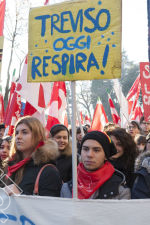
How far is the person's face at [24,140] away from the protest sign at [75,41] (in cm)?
51

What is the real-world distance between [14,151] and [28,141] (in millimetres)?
231

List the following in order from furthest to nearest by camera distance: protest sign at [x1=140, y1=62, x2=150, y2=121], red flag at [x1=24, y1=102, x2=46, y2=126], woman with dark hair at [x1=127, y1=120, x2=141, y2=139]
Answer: woman with dark hair at [x1=127, y1=120, x2=141, y2=139] < red flag at [x1=24, y1=102, x2=46, y2=126] < protest sign at [x1=140, y1=62, x2=150, y2=121]

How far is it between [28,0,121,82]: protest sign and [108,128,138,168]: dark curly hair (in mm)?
1463

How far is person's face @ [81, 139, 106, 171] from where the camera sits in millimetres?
2814

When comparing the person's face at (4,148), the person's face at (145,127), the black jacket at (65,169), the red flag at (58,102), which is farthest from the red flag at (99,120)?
the black jacket at (65,169)

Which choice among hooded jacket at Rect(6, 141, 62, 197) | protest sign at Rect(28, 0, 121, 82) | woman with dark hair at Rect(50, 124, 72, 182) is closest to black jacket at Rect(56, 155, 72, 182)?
woman with dark hair at Rect(50, 124, 72, 182)

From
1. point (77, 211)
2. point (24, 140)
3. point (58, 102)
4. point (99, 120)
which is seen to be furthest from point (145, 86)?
point (99, 120)

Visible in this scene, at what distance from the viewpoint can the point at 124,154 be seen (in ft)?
12.8

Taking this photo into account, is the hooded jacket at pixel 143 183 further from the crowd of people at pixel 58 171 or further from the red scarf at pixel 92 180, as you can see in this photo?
the red scarf at pixel 92 180

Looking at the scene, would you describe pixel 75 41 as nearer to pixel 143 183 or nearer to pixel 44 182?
pixel 44 182

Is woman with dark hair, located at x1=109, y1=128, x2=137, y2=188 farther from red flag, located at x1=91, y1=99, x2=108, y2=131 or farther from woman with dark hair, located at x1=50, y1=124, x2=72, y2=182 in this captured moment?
red flag, located at x1=91, y1=99, x2=108, y2=131

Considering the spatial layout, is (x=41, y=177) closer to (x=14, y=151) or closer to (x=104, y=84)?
(x=14, y=151)

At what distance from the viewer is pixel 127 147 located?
3922 millimetres

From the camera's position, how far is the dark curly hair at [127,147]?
3820 mm
